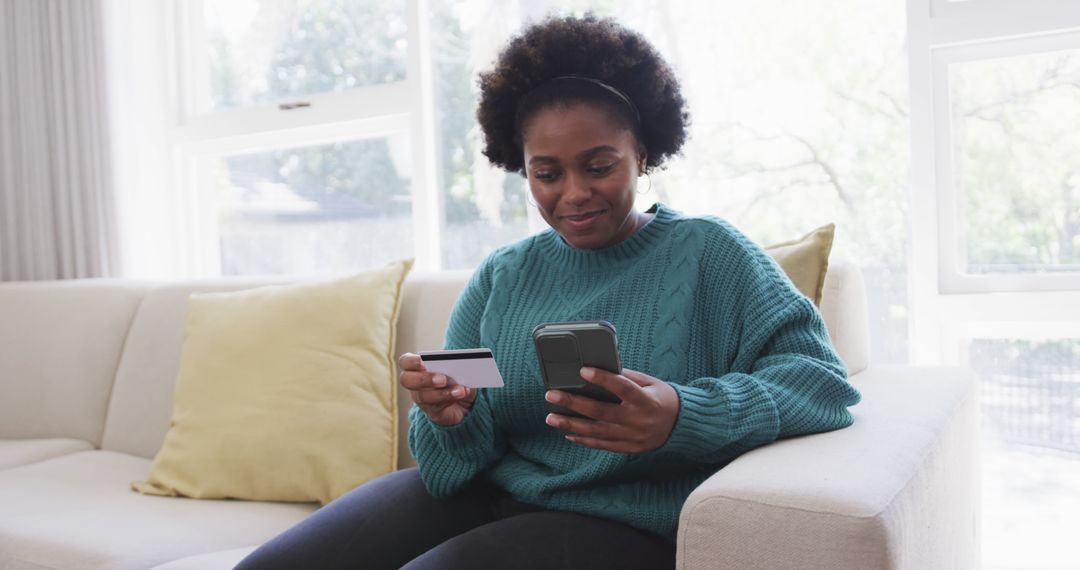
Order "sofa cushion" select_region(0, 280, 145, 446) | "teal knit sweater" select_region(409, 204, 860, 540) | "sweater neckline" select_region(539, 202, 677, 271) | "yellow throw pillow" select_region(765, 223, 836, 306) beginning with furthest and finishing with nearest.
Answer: "sofa cushion" select_region(0, 280, 145, 446), "yellow throw pillow" select_region(765, 223, 836, 306), "sweater neckline" select_region(539, 202, 677, 271), "teal knit sweater" select_region(409, 204, 860, 540)

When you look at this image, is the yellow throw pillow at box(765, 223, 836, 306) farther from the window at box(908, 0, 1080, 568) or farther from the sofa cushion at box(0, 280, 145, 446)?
the sofa cushion at box(0, 280, 145, 446)

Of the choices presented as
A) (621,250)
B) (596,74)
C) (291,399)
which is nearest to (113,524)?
(291,399)

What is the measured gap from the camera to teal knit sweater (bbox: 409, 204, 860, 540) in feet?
3.66

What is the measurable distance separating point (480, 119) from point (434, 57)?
1143 millimetres

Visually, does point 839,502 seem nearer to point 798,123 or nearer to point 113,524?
point 113,524

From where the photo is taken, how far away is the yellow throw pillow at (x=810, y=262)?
1.48 m

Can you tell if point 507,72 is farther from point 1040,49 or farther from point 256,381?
point 1040,49

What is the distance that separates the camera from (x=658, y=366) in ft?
4.00

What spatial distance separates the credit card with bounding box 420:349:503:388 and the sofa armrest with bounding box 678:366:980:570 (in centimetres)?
31

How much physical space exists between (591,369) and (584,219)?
0.36 m

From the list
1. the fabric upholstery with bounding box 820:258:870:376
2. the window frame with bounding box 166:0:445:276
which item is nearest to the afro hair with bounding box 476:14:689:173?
the fabric upholstery with bounding box 820:258:870:376

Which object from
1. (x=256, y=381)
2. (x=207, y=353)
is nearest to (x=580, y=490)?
(x=256, y=381)

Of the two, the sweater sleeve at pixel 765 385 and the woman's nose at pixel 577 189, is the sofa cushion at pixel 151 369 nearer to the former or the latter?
the woman's nose at pixel 577 189

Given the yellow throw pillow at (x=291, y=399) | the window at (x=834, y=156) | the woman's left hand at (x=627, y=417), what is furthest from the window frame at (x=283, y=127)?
the woman's left hand at (x=627, y=417)
